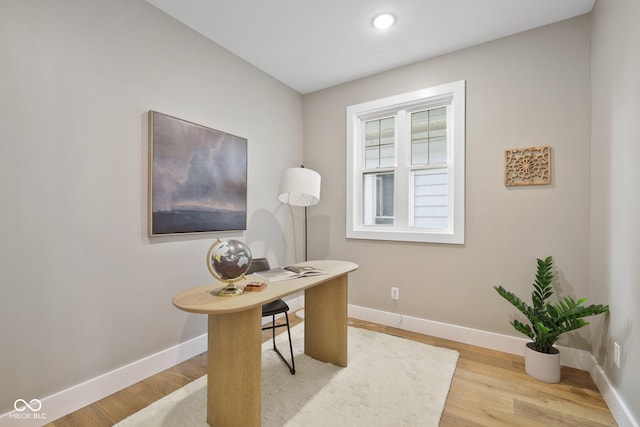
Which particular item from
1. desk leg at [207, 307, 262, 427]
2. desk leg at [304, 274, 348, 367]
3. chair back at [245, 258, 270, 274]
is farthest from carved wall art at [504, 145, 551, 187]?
desk leg at [207, 307, 262, 427]

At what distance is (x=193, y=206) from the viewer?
230cm

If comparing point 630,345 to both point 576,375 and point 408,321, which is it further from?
point 408,321

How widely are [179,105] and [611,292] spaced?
3294 millimetres

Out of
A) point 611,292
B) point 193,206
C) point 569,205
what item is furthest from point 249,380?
point 569,205

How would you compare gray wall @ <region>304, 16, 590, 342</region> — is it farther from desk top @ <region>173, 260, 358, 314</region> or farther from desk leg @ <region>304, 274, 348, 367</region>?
desk top @ <region>173, 260, 358, 314</region>

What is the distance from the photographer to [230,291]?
1.50 meters

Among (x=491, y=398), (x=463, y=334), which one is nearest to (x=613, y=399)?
(x=491, y=398)

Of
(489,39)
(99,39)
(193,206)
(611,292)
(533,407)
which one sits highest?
(489,39)

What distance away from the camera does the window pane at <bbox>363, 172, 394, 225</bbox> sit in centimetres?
315

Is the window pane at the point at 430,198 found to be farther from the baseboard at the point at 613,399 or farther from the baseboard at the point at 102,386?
the baseboard at the point at 102,386

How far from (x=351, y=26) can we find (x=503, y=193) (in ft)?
6.25

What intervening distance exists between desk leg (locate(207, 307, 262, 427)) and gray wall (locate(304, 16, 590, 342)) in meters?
1.92

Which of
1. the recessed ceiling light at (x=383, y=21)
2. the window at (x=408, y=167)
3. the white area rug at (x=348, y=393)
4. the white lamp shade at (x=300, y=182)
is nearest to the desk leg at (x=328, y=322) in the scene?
the white area rug at (x=348, y=393)

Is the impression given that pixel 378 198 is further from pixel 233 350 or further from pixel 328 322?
pixel 233 350
